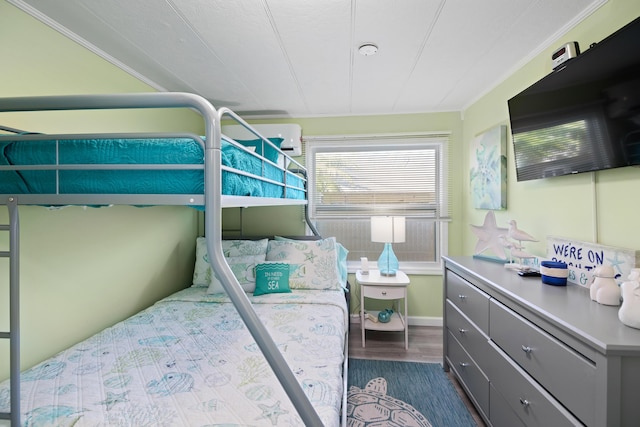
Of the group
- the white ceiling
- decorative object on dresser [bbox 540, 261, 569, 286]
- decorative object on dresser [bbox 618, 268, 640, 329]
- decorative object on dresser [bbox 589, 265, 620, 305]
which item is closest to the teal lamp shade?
the white ceiling

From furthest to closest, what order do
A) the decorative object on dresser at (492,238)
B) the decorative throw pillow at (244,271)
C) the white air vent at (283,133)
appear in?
the white air vent at (283,133) < the decorative throw pillow at (244,271) < the decorative object on dresser at (492,238)

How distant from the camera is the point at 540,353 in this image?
3.95 ft

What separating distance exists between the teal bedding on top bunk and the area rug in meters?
1.67

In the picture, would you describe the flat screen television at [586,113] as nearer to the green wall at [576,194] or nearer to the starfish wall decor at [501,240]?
the green wall at [576,194]

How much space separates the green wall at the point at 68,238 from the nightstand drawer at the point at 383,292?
182 cm

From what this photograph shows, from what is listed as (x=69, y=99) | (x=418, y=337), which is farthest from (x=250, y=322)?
(x=418, y=337)

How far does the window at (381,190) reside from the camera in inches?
123

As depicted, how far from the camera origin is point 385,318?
2.81 m

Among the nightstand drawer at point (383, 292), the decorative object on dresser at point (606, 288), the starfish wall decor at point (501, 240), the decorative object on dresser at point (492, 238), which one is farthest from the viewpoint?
the nightstand drawer at point (383, 292)

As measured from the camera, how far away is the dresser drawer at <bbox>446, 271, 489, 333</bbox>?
5.49 ft

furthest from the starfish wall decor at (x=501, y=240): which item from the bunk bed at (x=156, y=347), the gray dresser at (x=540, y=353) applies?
the bunk bed at (x=156, y=347)

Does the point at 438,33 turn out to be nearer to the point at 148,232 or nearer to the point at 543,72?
the point at 543,72

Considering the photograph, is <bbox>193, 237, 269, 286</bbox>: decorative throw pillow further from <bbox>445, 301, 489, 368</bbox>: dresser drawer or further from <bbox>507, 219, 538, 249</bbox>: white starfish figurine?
<bbox>507, 219, 538, 249</bbox>: white starfish figurine

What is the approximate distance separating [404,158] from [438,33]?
5.08 feet
